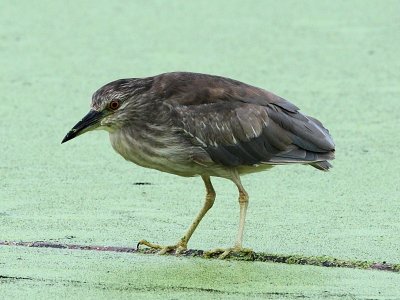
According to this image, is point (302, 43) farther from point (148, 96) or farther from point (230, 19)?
point (148, 96)

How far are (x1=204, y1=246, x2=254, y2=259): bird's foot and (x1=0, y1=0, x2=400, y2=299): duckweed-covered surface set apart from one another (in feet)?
0.19

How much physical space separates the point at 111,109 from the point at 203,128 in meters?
0.44

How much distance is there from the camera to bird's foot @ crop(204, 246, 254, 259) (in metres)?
5.49

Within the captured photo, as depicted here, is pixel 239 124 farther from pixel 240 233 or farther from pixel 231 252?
pixel 231 252

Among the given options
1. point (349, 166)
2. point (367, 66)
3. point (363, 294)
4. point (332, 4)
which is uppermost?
point (332, 4)

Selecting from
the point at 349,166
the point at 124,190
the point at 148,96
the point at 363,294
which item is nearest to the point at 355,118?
the point at 349,166

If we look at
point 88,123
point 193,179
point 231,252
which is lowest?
point 231,252

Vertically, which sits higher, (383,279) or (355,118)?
(355,118)

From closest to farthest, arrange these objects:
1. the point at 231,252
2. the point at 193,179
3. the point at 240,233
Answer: the point at 231,252, the point at 240,233, the point at 193,179

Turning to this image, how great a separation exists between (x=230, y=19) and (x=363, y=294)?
251 inches

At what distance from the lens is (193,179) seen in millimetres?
6953

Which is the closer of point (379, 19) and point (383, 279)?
point (383, 279)

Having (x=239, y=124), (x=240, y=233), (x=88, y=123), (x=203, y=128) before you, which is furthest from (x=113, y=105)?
(x=240, y=233)

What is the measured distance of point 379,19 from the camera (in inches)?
429
